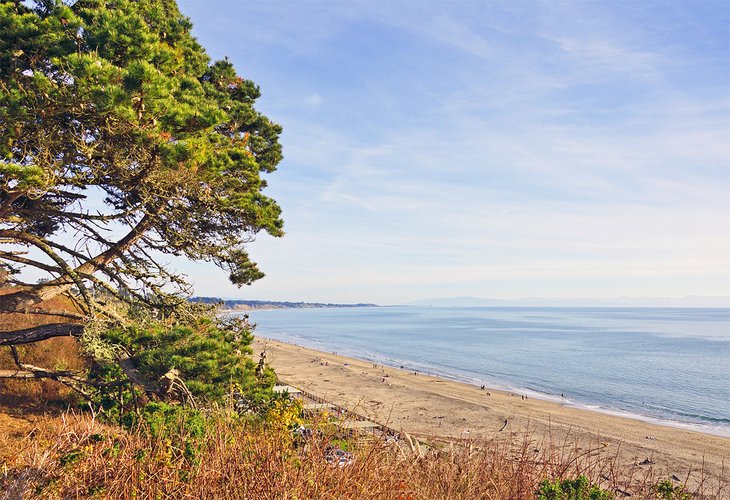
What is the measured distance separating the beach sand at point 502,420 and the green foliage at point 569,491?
807 centimetres

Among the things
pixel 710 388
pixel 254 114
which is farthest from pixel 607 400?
pixel 254 114

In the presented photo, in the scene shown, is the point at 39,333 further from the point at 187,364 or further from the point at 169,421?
the point at 169,421

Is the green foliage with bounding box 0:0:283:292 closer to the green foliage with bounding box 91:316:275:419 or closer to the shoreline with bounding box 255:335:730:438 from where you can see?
the green foliage with bounding box 91:316:275:419

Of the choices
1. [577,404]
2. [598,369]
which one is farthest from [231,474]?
[598,369]

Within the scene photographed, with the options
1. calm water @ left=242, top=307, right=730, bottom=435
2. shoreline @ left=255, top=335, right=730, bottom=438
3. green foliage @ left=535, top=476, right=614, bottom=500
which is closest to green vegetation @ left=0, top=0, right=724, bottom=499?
green foliage @ left=535, top=476, right=614, bottom=500

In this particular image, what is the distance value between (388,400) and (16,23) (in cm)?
2560

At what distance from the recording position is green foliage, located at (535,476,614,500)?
5.48 meters

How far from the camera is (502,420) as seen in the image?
24016mm

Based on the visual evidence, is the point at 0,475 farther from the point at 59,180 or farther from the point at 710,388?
the point at 710,388

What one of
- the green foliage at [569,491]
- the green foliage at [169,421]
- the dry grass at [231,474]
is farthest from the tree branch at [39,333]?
the green foliage at [569,491]

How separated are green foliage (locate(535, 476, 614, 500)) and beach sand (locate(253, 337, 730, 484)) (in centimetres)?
807

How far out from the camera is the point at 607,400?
33344 mm

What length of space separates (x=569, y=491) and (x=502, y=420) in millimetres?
19705

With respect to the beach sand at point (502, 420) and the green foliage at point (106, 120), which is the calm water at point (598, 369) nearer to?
the beach sand at point (502, 420)
